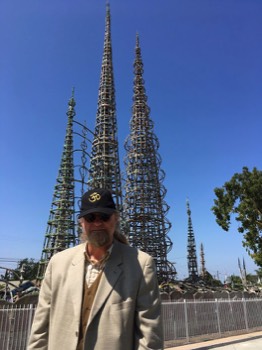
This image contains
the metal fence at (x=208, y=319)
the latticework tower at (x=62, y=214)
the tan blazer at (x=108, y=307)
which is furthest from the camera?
the latticework tower at (x=62, y=214)

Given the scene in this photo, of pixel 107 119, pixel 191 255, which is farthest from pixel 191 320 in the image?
pixel 191 255

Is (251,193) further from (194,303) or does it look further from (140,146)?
(140,146)

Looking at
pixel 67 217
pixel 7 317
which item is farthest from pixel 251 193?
pixel 67 217

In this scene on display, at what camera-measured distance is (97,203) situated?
241 centimetres

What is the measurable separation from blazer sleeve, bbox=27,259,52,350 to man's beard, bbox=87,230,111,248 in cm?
45

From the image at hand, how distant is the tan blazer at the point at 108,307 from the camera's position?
2096 mm

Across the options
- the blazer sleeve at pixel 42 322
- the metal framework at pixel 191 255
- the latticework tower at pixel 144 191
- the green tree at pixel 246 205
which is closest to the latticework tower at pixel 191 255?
the metal framework at pixel 191 255

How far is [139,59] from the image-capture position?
52156mm

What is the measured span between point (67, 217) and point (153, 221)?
15966mm

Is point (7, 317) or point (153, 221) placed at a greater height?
point (153, 221)

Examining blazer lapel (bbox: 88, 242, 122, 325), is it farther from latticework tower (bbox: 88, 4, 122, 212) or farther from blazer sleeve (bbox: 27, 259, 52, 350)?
latticework tower (bbox: 88, 4, 122, 212)

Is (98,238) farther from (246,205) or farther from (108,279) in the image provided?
(246,205)

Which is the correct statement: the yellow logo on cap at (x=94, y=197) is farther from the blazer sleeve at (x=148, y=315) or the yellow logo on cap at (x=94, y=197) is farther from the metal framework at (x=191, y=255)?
the metal framework at (x=191, y=255)

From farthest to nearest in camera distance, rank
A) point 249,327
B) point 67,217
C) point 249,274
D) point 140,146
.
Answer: point 249,274, point 67,217, point 140,146, point 249,327
